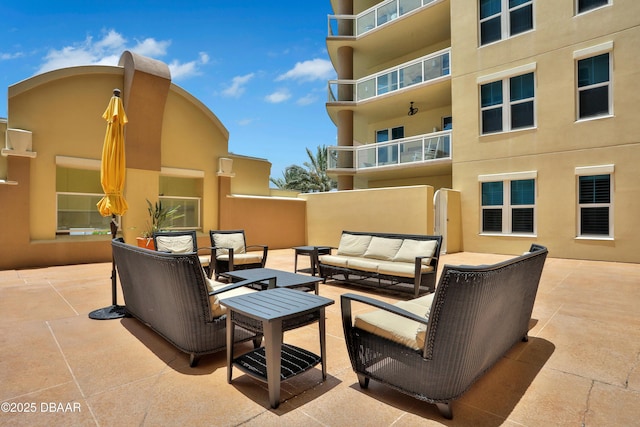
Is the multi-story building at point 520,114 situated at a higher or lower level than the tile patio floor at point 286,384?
higher

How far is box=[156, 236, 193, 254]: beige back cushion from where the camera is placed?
6.56 meters

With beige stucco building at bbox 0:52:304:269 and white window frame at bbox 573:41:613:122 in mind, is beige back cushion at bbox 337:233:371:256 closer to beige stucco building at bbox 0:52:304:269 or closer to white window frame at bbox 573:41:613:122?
beige stucco building at bbox 0:52:304:269

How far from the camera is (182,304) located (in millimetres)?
2957

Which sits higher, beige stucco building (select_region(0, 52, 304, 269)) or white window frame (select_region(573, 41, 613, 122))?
white window frame (select_region(573, 41, 613, 122))

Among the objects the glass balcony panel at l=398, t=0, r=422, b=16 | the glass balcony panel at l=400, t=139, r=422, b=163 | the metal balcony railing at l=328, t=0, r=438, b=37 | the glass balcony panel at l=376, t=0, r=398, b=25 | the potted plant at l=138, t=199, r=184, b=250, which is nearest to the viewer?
the potted plant at l=138, t=199, r=184, b=250

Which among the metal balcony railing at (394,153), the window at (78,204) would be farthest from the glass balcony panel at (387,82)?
the window at (78,204)

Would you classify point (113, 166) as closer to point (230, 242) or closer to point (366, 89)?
point (230, 242)

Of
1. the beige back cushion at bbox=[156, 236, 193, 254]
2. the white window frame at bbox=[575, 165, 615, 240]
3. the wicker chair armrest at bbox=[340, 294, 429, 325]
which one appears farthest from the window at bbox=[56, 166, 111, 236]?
the white window frame at bbox=[575, 165, 615, 240]

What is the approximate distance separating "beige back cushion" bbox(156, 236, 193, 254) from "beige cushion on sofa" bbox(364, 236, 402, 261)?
354 cm

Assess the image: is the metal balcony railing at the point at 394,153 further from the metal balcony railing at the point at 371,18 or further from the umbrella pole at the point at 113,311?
the umbrella pole at the point at 113,311

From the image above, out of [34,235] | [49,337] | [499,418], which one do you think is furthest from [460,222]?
[34,235]

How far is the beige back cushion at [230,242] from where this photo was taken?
291 inches

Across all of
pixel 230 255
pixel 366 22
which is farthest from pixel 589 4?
pixel 230 255

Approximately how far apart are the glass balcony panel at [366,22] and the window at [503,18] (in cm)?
454
